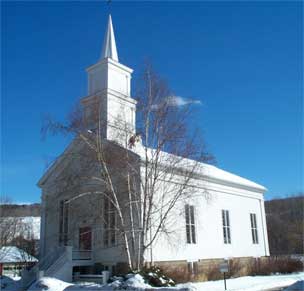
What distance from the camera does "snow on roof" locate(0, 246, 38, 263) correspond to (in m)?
39.8

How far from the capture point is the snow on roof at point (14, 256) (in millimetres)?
Result: 39844

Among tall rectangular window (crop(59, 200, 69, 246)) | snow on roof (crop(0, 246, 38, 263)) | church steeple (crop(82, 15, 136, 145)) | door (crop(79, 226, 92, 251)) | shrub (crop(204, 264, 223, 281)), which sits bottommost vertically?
shrub (crop(204, 264, 223, 281))

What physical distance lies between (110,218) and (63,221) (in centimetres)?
497

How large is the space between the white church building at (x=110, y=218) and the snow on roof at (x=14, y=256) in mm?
16453

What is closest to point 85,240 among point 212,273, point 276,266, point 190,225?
point 190,225

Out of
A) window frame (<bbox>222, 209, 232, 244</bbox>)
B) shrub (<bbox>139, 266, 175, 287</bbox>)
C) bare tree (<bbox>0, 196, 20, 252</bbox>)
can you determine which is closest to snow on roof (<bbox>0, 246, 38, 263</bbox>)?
bare tree (<bbox>0, 196, 20, 252</bbox>)

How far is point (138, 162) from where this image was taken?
763 inches

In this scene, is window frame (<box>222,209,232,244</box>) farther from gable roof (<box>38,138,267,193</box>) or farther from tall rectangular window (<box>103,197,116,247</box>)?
tall rectangular window (<box>103,197,116,247</box>)

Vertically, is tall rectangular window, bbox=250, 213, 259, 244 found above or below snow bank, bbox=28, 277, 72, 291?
above

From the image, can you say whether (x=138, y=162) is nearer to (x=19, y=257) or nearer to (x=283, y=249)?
(x=19, y=257)

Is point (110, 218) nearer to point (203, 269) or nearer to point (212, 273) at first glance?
point (203, 269)

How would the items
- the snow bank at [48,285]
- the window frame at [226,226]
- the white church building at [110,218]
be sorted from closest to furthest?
the snow bank at [48,285], the white church building at [110,218], the window frame at [226,226]

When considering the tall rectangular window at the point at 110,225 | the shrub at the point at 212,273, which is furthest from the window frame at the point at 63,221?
the shrub at the point at 212,273

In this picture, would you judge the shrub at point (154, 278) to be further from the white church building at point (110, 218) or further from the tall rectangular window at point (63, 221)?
the tall rectangular window at point (63, 221)
